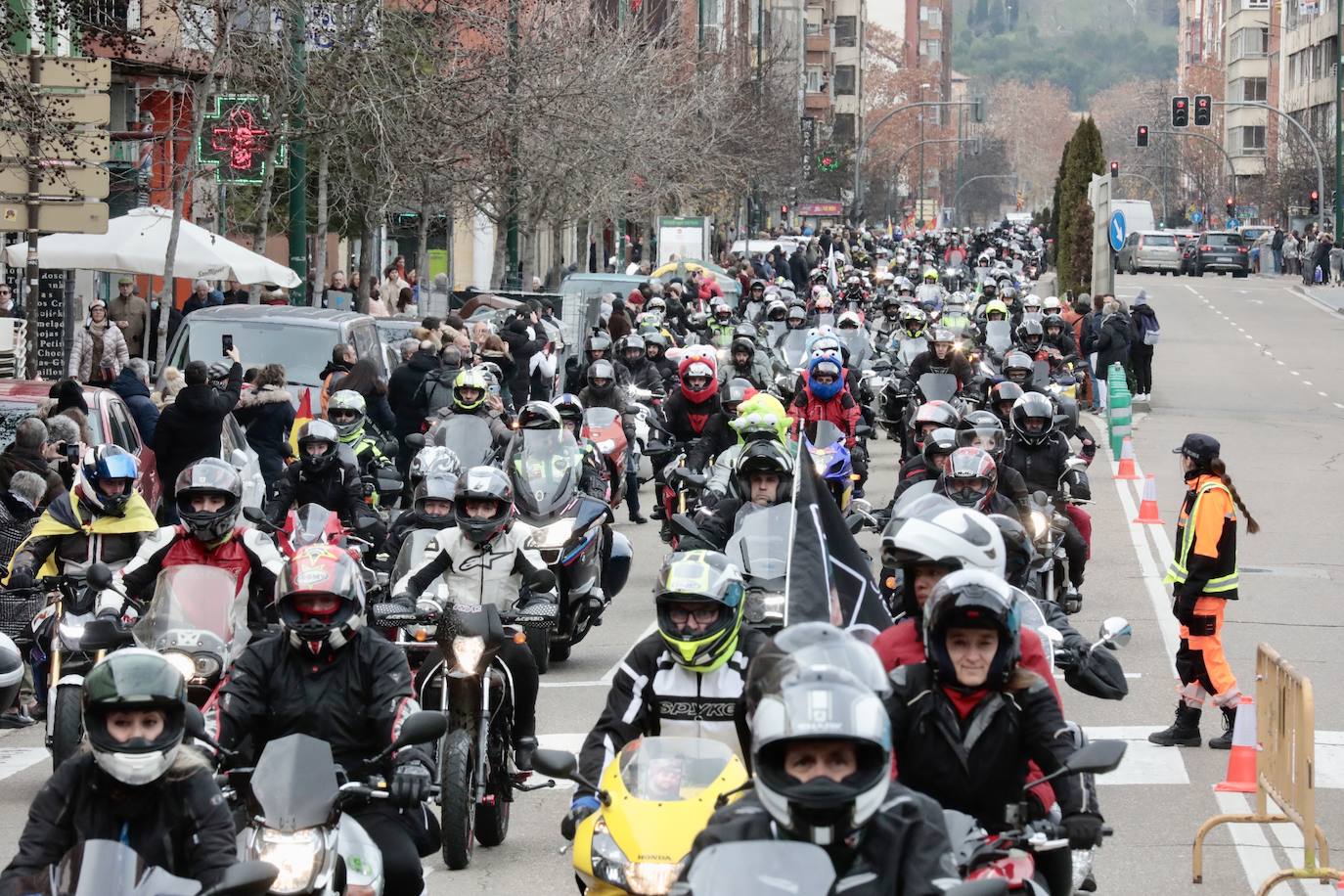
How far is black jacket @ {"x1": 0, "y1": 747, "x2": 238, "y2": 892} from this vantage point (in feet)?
19.6

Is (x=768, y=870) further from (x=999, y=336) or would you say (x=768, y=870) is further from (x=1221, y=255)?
(x=1221, y=255)

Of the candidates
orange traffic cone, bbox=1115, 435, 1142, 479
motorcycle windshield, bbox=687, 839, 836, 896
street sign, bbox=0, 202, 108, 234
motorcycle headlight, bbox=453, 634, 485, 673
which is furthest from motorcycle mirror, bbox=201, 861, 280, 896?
orange traffic cone, bbox=1115, 435, 1142, 479

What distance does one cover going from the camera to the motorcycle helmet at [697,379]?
1916cm

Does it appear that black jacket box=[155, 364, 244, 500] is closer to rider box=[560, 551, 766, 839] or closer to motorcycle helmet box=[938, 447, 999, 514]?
motorcycle helmet box=[938, 447, 999, 514]

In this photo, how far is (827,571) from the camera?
8.49 meters

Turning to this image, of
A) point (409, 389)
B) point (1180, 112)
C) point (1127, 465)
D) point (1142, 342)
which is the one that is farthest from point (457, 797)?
point (1180, 112)

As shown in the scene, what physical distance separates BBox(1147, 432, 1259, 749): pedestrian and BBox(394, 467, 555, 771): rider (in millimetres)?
3533

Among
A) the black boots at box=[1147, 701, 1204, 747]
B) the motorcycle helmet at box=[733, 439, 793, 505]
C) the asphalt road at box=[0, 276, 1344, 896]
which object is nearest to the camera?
the asphalt road at box=[0, 276, 1344, 896]

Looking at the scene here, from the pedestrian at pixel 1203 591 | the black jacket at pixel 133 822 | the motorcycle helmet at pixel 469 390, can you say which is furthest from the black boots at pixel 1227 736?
the black jacket at pixel 133 822

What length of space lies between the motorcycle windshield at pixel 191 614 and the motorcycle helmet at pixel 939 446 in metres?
6.04

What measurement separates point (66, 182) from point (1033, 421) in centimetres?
804

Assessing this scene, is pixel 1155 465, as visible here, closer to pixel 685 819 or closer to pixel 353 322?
pixel 353 322

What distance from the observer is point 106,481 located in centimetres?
1182

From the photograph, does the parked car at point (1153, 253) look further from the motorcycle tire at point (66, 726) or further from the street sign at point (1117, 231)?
the motorcycle tire at point (66, 726)
